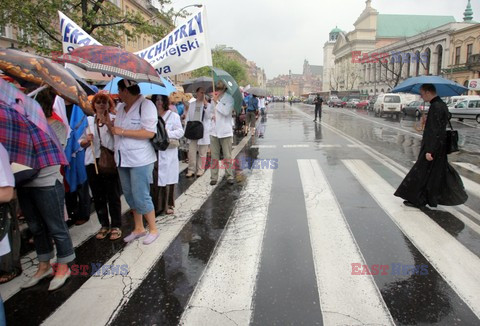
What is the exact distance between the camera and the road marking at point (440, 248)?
3139 millimetres

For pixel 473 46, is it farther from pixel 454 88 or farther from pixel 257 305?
pixel 257 305

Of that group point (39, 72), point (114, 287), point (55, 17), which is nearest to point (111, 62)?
point (39, 72)

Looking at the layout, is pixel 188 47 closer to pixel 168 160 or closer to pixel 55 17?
pixel 168 160

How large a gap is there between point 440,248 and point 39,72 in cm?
423

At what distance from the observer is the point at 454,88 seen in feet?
18.4

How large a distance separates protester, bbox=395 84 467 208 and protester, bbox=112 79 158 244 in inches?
148

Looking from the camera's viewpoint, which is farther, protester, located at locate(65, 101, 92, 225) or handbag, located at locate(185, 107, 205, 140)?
handbag, located at locate(185, 107, 205, 140)

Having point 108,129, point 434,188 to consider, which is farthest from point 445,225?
point 108,129

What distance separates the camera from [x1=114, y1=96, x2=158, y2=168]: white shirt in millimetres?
3852

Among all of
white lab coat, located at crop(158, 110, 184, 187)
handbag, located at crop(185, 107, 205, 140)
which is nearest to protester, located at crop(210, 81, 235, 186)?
handbag, located at crop(185, 107, 205, 140)

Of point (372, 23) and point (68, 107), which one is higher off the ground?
point (372, 23)

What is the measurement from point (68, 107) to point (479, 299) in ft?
15.6

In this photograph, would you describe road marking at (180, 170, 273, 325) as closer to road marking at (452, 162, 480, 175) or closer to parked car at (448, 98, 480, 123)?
road marking at (452, 162, 480, 175)

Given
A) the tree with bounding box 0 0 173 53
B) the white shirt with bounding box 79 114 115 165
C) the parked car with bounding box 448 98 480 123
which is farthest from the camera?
the parked car with bounding box 448 98 480 123
